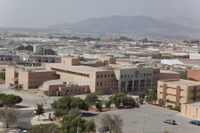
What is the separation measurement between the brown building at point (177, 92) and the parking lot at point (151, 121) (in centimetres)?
197

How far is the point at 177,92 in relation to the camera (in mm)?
34875

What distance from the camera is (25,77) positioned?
46.5 metres

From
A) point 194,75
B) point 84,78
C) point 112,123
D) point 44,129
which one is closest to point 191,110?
point 112,123

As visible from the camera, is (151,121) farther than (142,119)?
No

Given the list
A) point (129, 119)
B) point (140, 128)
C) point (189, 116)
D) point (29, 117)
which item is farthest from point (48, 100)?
point (189, 116)

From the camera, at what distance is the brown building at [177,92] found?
113 ft

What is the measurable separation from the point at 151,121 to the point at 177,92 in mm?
7077

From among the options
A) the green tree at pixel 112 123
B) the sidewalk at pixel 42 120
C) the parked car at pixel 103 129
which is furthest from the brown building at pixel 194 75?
the green tree at pixel 112 123

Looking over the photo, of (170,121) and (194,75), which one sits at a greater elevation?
(194,75)

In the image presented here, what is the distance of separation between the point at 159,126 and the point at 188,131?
2680 mm

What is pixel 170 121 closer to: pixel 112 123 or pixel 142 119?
pixel 142 119

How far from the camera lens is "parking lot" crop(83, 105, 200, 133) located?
87.8 ft

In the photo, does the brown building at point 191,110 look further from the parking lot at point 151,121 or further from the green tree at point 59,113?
the green tree at point 59,113

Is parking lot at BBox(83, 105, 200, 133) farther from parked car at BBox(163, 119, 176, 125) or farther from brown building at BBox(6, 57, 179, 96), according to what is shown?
brown building at BBox(6, 57, 179, 96)
